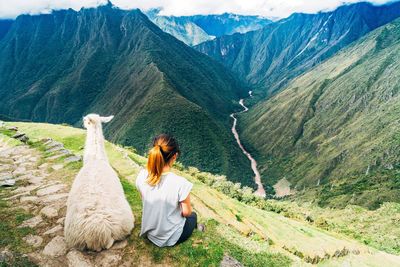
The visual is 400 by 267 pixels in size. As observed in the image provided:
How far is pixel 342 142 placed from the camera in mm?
154500

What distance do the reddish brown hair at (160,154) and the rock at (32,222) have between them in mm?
3899

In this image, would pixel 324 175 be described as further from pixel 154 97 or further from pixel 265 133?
pixel 154 97

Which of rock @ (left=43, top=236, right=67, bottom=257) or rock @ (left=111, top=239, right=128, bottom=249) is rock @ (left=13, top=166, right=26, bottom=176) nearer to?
rock @ (left=43, top=236, right=67, bottom=257)

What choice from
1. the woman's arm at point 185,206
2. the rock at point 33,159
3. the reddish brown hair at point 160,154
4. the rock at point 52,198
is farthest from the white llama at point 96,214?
the rock at point 33,159

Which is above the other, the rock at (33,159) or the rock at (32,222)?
the rock at (32,222)

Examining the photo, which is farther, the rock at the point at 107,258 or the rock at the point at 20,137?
the rock at the point at 20,137

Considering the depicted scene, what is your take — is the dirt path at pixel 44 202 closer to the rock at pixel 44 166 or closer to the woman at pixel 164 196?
the rock at pixel 44 166

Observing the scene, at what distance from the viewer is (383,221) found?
68438 mm

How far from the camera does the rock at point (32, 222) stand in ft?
27.8

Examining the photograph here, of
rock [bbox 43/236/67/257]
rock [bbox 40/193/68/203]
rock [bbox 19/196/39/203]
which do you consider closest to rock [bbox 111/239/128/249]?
rock [bbox 43/236/67/257]

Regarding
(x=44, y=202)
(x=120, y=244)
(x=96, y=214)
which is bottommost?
(x=44, y=202)

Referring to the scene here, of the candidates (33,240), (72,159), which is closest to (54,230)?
(33,240)

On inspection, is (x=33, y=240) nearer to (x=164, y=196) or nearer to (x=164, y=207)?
(x=164, y=207)

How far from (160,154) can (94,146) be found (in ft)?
19.5
